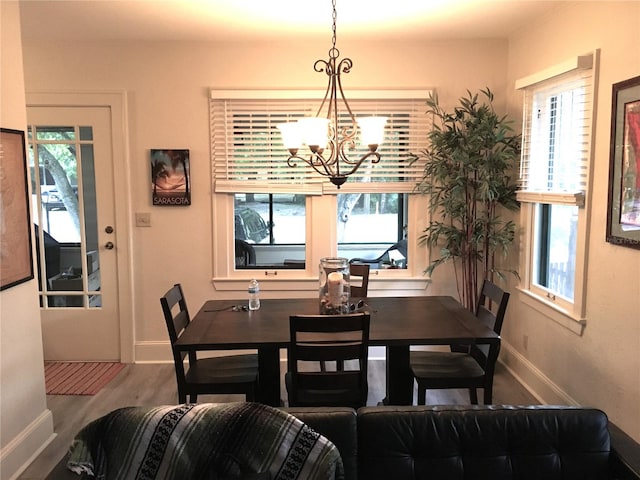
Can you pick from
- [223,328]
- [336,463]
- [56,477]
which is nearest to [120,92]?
[223,328]

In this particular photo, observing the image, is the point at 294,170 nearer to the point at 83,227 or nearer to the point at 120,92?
the point at 120,92

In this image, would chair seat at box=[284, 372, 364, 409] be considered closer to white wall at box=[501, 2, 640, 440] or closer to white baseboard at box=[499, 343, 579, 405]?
white wall at box=[501, 2, 640, 440]

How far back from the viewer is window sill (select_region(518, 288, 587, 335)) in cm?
287

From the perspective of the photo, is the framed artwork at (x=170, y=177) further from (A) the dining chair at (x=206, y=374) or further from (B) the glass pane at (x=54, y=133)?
(A) the dining chair at (x=206, y=374)

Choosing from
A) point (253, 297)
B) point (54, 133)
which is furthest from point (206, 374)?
point (54, 133)

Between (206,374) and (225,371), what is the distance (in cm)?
11

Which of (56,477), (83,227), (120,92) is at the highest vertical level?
(120,92)

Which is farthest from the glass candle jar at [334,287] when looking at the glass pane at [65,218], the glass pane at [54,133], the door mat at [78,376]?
the glass pane at [54,133]

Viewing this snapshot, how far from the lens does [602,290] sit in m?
2.65

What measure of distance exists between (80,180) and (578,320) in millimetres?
3653

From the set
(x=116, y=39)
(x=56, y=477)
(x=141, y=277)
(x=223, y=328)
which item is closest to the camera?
(x=56, y=477)

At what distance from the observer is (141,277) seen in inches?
161

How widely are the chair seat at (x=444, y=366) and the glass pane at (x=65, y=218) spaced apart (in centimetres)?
266

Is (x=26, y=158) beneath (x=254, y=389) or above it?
above
